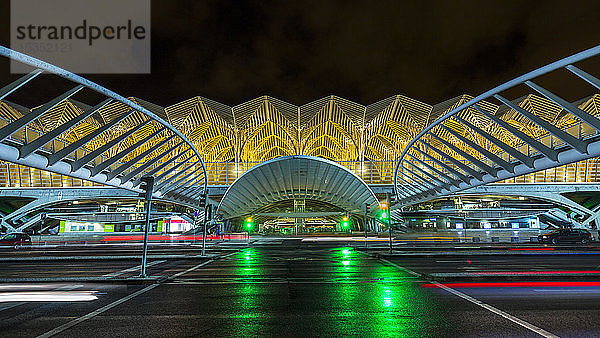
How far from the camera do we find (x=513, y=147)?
29.3m

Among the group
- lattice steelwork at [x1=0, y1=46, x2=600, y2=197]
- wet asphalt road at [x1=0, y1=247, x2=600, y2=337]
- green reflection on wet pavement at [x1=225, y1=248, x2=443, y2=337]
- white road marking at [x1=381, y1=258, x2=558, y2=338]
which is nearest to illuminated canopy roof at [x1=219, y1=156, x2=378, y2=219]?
lattice steelwork at [x1=0, y1=46, x2=600, y2=197]

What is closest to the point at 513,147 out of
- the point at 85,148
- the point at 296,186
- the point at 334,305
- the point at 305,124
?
the point at 334,305

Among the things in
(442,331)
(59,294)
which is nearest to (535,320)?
(442,331)

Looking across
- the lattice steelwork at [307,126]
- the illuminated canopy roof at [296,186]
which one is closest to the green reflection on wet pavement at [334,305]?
the illuminated canopy roof at [296,186]

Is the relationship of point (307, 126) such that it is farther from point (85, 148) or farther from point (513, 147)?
point (85, 148)

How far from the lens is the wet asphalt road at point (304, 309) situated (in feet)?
20.8

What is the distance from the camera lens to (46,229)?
7119cm

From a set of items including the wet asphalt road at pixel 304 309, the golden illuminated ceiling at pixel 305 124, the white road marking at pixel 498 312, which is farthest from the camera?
the golden illuminated ceiling at pixel 305 124

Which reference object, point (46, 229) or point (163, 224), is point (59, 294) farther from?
point (46, 229)

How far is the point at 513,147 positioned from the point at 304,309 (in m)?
26.7

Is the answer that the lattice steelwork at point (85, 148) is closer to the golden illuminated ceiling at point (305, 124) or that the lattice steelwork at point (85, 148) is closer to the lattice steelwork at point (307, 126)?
the lattice steelwork at point (307, 126)

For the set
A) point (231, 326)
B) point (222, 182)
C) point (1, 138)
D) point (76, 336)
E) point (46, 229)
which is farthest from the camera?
point (46, 229)

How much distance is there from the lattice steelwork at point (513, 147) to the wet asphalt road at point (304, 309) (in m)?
5.35

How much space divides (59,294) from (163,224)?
67992 mm
